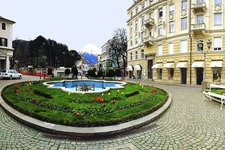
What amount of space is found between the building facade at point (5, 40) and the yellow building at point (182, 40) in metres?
28.5

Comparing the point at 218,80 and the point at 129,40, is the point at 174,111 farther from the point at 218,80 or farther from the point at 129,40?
the point at 129,40

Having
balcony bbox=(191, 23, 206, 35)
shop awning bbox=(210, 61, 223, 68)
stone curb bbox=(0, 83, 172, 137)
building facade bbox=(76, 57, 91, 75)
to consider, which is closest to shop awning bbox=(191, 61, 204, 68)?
shop awning bbox=(210, 61, 223, 68)

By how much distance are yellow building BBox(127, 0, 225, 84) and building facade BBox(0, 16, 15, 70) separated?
2851cm

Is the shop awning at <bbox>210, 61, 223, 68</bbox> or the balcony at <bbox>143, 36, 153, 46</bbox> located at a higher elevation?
the balcony at <bbox>143, 36, 153, 46</bbox>

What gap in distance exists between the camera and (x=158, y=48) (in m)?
35.7

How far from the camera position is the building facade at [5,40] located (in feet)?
118

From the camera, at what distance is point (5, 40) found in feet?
121

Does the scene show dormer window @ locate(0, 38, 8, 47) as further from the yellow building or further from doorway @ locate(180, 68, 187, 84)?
doorway @ locate(180, 68, 187, 84)

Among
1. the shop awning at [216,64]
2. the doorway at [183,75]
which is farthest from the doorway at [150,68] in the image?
the shop awning at [216,64]

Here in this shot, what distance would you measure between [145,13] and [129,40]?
35.4 feet

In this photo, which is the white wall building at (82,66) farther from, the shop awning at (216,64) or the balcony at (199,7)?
the shop awning at (216,64)

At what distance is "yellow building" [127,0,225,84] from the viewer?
2733 cm

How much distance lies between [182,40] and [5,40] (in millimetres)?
34643

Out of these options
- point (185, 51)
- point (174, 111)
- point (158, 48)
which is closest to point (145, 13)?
point (158, 48)
